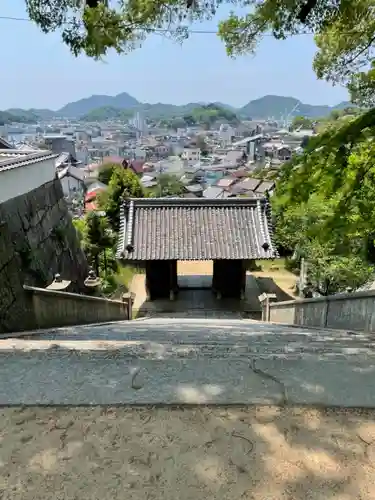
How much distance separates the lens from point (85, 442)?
1.85 metres

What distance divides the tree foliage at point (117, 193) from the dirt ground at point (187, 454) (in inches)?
863

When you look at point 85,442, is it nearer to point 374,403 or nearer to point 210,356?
point 210,356

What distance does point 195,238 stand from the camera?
1384 cm

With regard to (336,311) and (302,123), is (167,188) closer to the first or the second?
(336,311)

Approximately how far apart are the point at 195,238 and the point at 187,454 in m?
12.2

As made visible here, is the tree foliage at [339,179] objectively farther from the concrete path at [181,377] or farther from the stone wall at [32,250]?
the stone wall at [32,250]

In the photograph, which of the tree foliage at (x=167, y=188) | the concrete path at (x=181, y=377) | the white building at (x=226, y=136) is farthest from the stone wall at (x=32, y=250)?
the white building at (x=226, y=136)

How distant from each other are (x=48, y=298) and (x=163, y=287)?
8110 millimetres

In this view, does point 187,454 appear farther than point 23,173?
No

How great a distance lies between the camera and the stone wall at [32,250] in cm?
546

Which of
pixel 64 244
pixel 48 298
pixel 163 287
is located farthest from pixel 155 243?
pixel 48 298

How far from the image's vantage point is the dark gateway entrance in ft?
43.4

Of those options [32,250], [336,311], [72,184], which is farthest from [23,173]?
[72,184]

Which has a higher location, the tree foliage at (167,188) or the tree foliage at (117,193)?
the tree foliage at (117,193)
